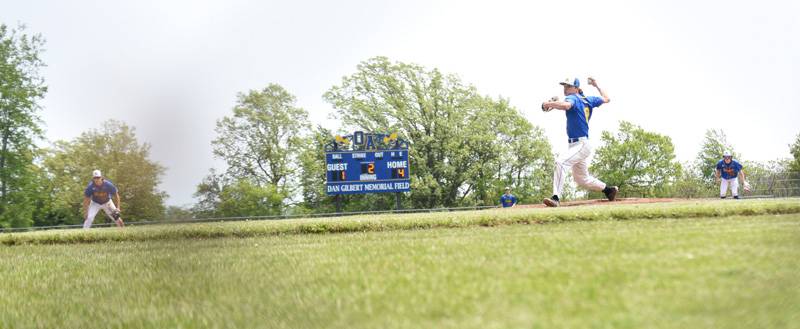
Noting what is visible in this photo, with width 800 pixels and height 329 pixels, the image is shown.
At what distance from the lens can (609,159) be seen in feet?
191

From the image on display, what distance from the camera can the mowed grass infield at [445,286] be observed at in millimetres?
2072

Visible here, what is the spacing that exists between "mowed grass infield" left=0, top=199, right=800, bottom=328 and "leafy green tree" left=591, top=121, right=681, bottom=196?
183 ft

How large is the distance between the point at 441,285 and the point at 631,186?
59.5 m

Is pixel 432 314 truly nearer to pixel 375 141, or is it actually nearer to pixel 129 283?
pixel 129 283

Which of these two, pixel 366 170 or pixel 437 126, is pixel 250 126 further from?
pixel 437 126

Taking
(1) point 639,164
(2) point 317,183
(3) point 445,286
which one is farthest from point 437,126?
(3) point 445,286

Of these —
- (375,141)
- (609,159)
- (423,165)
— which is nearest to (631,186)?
(609,159)

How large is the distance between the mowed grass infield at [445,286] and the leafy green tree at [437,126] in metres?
42.9

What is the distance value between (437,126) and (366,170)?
19.2 meters

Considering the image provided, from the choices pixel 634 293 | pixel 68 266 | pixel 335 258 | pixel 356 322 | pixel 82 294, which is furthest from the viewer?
pixel 68 266

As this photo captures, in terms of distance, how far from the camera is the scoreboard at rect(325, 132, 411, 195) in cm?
3216

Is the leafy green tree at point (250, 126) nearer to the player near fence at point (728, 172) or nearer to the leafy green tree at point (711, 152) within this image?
the player near fence at point (728, 172)

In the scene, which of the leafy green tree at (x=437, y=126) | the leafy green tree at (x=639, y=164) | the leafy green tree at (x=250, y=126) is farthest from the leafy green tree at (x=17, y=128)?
the leafy green tree at (x=639, y=164)

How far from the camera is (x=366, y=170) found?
32188mm
